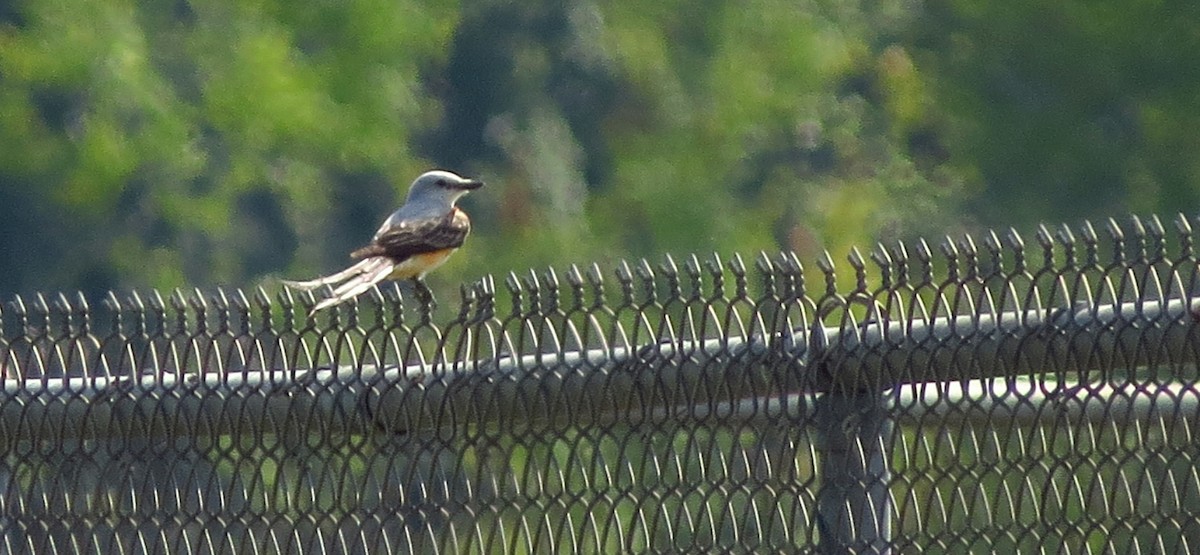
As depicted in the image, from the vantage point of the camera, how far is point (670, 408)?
3.36 metres

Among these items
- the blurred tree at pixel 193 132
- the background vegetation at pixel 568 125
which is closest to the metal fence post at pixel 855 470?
the background vegetation at pixel 568 125

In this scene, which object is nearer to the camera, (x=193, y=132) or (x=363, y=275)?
(x=363, y=275)

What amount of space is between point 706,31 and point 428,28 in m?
3.46

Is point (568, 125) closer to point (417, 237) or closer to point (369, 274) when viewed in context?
point (417, 237)

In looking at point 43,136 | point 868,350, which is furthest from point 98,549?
point 43,136

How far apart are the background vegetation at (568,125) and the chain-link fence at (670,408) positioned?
15.1m

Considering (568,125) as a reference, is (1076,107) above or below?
below

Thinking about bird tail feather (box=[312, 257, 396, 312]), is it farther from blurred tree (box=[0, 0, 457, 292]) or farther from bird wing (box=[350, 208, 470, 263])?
blurred tree (box=[0, 0, 457, 292])

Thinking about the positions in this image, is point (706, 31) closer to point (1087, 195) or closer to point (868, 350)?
point (1087, 195)

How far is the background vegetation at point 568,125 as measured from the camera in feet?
63.1

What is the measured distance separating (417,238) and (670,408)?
384 centimetres

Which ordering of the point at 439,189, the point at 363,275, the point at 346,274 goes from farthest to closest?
the point at 439,189, the point at 363,275, the point at 346,274

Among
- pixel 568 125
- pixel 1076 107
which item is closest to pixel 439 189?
pixel 1076 107

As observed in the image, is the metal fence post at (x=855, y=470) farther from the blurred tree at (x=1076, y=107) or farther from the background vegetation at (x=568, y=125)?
the background vegetation at (x=568, y=125)
